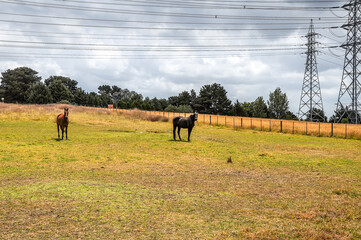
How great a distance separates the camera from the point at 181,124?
23109 millimetres

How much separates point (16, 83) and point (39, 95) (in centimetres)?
2087

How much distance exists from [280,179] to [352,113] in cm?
4087

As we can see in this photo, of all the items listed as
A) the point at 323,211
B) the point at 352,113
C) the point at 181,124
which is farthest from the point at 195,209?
the point at 352,113

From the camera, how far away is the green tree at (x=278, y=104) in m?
104

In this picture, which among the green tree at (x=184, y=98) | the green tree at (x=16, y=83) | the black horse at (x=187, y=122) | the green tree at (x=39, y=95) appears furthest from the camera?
the green tree at (x=184, y=98)

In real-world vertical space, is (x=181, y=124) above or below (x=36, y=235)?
above

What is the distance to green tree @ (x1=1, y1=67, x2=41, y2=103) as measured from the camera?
113m

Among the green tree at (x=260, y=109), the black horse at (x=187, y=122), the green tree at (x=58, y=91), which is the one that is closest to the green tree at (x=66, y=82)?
the green tree at (x=58, y=91)

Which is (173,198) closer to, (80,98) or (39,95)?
(39,95)

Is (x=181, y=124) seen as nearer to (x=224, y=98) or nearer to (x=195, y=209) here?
(x=195, y=209)

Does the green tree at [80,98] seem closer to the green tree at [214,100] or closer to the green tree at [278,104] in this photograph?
the green tree at [214,100]

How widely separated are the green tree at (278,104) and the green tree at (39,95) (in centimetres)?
7287

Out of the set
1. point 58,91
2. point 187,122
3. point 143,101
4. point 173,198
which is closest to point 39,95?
point 58,91

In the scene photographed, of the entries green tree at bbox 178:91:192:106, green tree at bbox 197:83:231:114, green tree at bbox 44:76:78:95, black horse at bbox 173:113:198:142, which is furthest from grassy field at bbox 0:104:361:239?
green tree at bbox 44:76:78:95
